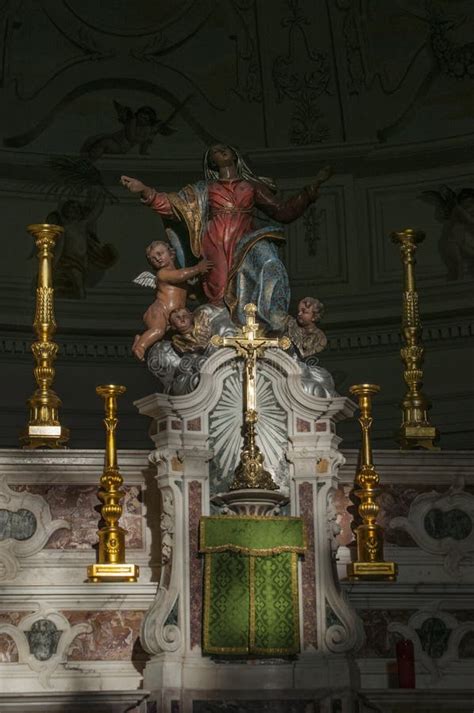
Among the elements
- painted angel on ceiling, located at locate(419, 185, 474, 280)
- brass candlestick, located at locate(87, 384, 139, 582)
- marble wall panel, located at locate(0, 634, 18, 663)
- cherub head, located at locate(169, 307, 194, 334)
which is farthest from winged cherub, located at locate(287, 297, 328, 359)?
painted angel on ceiling, located at locate(419, 185, 474, 280)

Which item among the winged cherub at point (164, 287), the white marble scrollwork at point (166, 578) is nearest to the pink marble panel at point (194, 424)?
the white marble scrollwork at point (166, 578)

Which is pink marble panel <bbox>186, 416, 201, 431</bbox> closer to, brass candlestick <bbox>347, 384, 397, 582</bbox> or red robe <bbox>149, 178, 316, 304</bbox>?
red robe <bbox>149, 178, 316, 304</bbox>

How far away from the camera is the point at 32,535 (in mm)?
12406

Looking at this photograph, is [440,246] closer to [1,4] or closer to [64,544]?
[1,4]

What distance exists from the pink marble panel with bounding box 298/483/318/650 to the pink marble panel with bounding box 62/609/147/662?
1.02 metres

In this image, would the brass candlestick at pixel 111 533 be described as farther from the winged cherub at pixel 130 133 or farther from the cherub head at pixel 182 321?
the winged cherub at pixel 130 133

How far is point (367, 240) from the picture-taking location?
1756cm

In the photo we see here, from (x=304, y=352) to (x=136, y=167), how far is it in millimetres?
5159

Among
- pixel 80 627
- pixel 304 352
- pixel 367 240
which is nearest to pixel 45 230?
pixel 304 352

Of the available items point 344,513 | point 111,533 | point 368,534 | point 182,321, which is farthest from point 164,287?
point 368,534

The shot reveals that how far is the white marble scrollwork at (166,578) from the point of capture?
12.0 meters

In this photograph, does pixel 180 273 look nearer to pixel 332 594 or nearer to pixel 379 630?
pixel 332 594

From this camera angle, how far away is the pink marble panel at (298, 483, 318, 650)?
12188mm

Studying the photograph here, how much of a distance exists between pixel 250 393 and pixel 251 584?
4.03 ft
